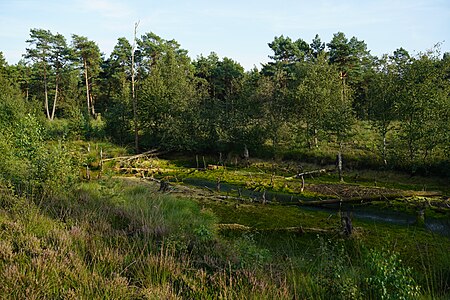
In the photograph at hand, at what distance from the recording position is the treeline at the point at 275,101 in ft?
71.9

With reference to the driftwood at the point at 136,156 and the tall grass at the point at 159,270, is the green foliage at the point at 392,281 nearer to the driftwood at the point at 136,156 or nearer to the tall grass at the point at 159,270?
the tall grass at the point at 159,270

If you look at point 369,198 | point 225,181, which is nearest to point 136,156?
point 225,181

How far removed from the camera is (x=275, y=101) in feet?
102

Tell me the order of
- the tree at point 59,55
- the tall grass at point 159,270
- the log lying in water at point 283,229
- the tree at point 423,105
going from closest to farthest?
the tall grass at point 159,270 < the log lying in water at point 283,229 < the tree at point 423,105 < the tree at point 59,55

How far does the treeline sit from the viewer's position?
21906 millimetres

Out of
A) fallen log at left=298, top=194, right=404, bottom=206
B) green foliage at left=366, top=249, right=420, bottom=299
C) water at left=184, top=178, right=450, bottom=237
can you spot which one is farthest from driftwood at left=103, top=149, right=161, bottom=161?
green foliage at left=366, top=249, right=420, bottom=299

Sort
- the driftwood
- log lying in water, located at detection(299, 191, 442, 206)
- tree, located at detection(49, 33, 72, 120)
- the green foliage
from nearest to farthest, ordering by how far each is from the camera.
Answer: the green foliage, log lying in water, located at detection(299, 191, 442, 206), the driftwood, tree, located at detection(49, 33, 72, 120)

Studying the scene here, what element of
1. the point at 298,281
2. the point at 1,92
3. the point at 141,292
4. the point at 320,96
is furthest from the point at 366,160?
the point at 1,92

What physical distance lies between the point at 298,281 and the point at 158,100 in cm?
3309

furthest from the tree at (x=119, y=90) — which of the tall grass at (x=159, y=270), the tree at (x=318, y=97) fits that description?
the tall grass at (x=159, y=270)

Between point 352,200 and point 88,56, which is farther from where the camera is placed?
point 88,56

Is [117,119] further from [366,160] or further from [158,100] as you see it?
[366,160]

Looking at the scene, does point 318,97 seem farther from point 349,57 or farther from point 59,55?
point 59,55

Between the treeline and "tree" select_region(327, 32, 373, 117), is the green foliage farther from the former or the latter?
"tree" select_region(327, 32, 373, 117)
